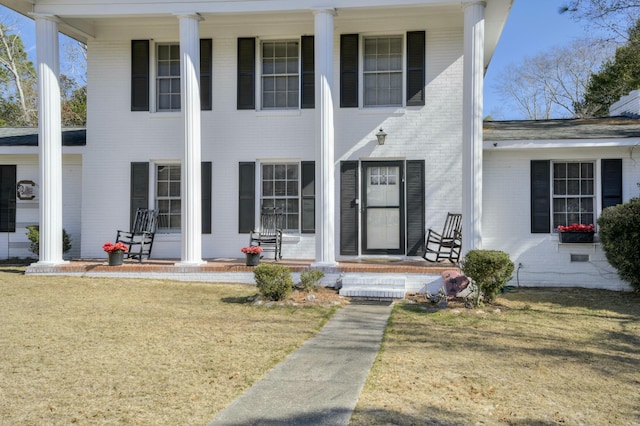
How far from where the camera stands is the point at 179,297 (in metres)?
8.77

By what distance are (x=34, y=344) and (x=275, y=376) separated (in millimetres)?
2912

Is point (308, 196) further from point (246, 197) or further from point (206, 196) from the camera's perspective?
point (206, 196)

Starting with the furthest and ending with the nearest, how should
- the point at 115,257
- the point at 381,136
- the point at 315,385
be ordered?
the point at 381,136 < the point at 115,257 < the point at 315,385

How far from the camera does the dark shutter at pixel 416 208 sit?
11164mm

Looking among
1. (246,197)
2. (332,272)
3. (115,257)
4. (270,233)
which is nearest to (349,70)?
(246,197)

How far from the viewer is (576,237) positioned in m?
10.5

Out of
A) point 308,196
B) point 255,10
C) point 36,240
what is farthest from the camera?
point 36,240

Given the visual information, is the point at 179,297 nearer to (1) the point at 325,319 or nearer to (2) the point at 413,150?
(1) the point at 325,319

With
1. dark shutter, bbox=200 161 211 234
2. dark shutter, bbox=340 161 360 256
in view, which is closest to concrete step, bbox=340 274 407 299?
dark shutter, bbox=340 161 360 256

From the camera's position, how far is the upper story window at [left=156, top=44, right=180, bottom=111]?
11953 mm

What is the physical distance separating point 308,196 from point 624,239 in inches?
243

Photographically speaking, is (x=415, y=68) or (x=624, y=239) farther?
(x=415, y=68)

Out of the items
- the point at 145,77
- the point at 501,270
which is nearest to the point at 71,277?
the point at 145,77

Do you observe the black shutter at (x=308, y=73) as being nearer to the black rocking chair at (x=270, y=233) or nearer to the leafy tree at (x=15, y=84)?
the black rocking chair at (x=270, y=233)
